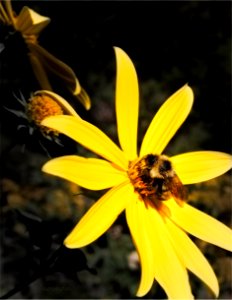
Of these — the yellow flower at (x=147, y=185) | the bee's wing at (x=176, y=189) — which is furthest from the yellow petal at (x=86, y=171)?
the bee's wing at (x=176, y=189)

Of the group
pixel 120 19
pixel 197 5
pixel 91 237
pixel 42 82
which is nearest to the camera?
pixel 91 237

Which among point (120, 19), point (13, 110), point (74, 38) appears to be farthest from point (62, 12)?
point (13, 110)

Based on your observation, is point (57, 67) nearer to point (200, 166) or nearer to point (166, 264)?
point (200, 166)

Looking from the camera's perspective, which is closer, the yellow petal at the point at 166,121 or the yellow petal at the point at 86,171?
the yellow petal at the point at 86,171

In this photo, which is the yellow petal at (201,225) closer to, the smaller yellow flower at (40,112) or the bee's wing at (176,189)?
the bee's wing at (176,189)

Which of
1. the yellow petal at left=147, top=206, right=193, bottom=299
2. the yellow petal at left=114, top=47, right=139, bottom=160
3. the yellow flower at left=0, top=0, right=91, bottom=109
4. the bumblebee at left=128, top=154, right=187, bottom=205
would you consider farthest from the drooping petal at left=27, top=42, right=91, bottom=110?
the yellow petal at left=147, top=206, right=193, bottom=299

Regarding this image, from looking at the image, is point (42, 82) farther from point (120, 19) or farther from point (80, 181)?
point (120, 19)
